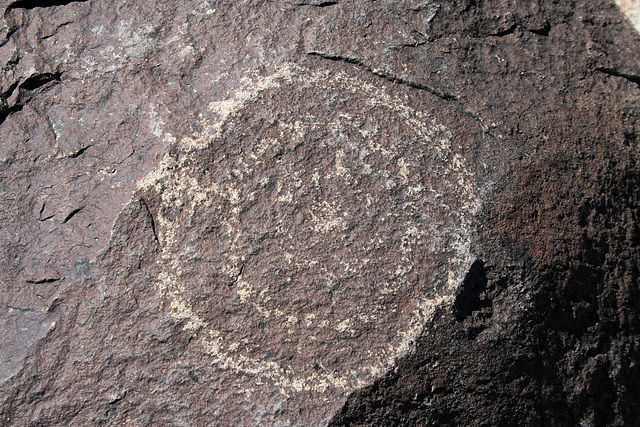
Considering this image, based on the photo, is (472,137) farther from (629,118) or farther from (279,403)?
(279,403)

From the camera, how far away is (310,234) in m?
1.02

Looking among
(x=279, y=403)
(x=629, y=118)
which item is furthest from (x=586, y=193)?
(x=279, y=403)

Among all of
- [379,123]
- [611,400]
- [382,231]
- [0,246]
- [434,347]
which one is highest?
[0,246]

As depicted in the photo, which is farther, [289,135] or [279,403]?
[289,135]

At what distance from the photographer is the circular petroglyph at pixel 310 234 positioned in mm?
986

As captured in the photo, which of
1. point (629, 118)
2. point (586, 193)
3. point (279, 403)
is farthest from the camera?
point (629, 118)

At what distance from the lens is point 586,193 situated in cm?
117

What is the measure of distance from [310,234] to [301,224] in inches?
1.0

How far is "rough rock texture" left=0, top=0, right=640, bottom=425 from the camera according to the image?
990 mm

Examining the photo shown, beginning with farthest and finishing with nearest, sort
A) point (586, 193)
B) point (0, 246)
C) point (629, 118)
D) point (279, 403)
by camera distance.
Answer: point (629, 118) < point (586, 193) < point (0, 246) < point (279, 403)

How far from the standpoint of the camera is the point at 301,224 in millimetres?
1023

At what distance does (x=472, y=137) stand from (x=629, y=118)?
0.47 m

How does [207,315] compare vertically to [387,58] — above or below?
below

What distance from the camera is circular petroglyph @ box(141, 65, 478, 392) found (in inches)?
38.8
